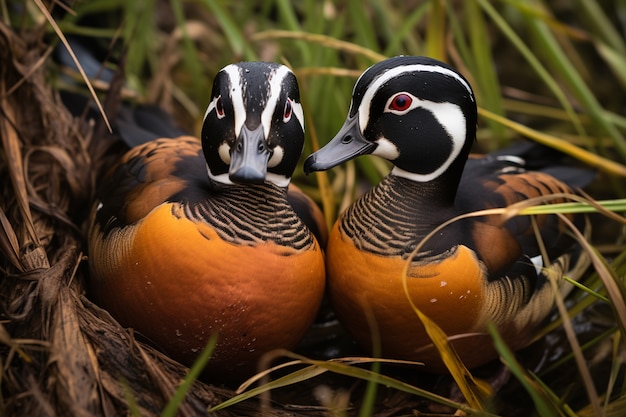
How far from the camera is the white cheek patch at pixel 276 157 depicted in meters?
2.27

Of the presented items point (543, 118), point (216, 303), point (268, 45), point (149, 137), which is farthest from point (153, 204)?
point (543, 118)

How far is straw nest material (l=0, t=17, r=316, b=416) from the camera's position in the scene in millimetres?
2059

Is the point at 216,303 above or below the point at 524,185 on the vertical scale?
below

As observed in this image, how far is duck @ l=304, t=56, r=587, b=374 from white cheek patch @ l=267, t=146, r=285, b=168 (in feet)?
0.51

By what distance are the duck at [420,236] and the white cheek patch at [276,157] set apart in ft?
0.51

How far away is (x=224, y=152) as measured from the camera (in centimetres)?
229

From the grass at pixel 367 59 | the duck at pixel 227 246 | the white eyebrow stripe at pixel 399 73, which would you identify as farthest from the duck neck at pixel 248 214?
the grass at pixel 367 59

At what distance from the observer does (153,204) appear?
2.42 m

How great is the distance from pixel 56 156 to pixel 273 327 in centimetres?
115

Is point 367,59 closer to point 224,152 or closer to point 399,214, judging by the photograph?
point 399,214

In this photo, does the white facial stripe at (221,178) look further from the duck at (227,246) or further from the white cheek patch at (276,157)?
the white cheek patch at (276,157)

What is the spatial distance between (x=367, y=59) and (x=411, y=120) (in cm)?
120

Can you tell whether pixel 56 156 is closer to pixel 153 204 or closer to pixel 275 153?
pixel 153 204

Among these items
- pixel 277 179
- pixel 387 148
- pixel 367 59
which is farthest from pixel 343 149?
pixel 367 59
